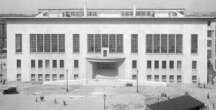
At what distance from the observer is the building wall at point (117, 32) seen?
4997cm

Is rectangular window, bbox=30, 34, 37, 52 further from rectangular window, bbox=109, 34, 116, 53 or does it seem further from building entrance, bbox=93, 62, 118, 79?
rectangular window, bbox=109, 34, 116, 53

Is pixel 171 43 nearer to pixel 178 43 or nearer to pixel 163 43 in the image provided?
pixel 178 43

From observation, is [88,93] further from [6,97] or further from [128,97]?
[6,97]

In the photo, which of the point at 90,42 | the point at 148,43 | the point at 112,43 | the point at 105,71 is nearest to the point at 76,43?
the point at 90,42

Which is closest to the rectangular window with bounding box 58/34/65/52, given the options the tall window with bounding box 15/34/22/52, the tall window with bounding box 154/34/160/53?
the tall window with bounding box 15/34/22/52

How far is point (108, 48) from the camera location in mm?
50781

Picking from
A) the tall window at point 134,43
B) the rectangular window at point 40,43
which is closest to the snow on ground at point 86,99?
the tall window at point 134,43

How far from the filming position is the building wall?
4997 centimetres

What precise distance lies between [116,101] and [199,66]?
2637 cm

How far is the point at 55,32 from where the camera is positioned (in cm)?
5156

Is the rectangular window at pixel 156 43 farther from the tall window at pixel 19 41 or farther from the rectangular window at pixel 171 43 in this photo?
the tall window at pixel 19 41

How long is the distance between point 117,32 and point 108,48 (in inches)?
167

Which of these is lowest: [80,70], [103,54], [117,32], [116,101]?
[116,101]

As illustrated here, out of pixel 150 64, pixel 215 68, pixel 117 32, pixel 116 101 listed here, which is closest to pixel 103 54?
pixel 117 32
